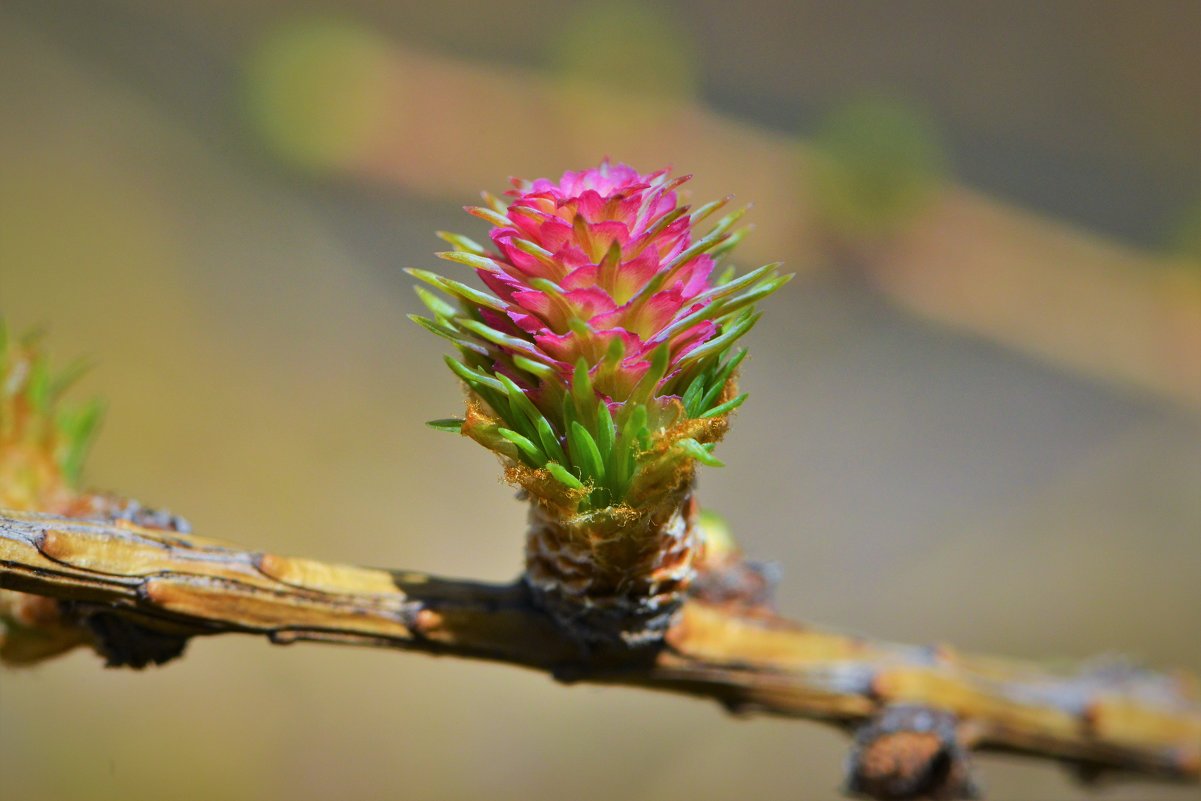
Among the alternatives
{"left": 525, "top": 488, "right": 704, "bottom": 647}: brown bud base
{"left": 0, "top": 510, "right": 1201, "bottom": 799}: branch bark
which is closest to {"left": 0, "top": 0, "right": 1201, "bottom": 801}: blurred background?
{"left": 0, "top": 510, "right": 1201, "bottom": 799}: branch bark

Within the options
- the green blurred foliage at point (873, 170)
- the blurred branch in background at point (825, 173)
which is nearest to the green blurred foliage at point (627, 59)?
the blurred branch in background at point (825, 173)

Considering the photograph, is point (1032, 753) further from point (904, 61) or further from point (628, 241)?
point (904, 61)

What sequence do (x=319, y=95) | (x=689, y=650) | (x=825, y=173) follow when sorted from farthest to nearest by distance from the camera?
(x=319, y=95) < (x=825, y=173) < (x=689, y=650)

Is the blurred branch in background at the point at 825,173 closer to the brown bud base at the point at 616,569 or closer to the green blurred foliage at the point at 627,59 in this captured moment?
the green blurred foliage at the point at 627,59

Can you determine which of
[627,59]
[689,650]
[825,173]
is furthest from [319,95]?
[689,650]

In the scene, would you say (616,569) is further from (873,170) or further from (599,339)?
(873,170)

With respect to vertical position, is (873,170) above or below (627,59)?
below

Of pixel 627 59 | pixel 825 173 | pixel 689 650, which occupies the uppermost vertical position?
pixel 627 59
